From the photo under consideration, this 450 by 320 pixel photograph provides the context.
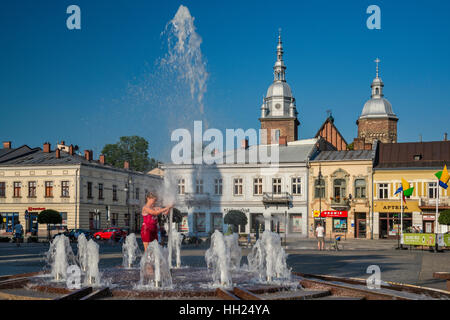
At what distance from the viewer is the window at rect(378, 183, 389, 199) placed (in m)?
50.6

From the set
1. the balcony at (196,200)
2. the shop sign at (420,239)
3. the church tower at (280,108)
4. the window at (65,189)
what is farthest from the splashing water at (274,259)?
the church tower at (280,108)

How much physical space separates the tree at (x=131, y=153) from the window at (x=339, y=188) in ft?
134

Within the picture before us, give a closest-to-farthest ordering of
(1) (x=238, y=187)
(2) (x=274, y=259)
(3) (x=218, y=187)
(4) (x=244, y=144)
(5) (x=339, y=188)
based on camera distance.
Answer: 1. (2) (x=274, y=259)
2. (5) (x=339, y=188)
3. (1) (x=238, y=187)
4. (3) (x=218, y=187)
5. (4) (x=244, y=144)

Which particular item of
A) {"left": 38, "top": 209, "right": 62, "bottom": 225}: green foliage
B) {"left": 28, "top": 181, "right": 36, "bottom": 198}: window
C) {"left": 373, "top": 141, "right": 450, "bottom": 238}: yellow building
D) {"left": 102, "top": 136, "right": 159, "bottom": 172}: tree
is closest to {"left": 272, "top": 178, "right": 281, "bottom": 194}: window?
{"left": 373, "top": 141, "right": 450, "bottom": 238}: yellow building

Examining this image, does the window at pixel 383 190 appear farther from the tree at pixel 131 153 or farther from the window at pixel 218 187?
the tree at pixel 131 153

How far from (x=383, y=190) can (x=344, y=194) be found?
3.68 metres

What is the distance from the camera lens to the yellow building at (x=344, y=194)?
169ft

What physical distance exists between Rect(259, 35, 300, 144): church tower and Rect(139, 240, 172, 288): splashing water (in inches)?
2620

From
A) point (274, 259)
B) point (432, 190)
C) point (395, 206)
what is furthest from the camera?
point (395, 206)

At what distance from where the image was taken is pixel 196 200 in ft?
186

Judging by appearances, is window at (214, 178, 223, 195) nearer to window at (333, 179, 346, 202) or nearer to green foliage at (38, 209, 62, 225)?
window at (333, 179, 346, 202)

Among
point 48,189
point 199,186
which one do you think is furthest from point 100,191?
point 199,186

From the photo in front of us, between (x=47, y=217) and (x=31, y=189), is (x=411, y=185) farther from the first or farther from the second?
(x=31, y=189)
